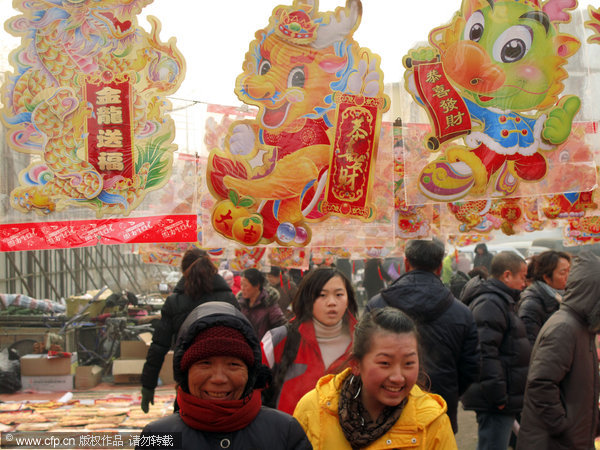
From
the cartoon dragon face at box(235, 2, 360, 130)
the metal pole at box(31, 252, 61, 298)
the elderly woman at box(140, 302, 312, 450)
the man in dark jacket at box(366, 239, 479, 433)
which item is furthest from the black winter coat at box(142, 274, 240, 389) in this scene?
the metal pole at box(31, 252, 61, 298)

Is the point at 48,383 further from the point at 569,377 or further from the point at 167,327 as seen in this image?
the point at 569,377

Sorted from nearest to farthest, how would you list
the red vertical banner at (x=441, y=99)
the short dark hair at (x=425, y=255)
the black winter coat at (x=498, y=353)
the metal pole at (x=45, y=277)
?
the red vertical banner at (x=441, y=99) < the short dark hair at (x=425, y=255) < the black winter coat at (x=498, y=353) < the metal pole at (x=45, y=277)

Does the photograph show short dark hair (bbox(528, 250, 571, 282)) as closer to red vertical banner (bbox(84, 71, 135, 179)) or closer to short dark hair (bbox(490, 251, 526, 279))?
short dark hair (bbox(490, 251, 526, 279))

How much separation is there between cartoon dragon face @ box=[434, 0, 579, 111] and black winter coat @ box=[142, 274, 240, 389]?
228 centimetres

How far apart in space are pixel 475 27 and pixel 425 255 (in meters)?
1.29

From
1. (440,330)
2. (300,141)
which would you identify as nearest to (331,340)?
(440,330)

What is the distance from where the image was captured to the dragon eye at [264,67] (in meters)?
2.98

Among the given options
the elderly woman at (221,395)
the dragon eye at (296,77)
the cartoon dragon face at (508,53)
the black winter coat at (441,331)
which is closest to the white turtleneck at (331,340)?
the black winter coat at (441,331)

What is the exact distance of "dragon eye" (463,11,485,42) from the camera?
2969 millimetres

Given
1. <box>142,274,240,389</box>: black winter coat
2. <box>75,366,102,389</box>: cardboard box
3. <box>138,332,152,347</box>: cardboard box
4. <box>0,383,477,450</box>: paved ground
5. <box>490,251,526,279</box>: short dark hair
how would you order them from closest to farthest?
<box>142,274,240,389</box>: black winter coat → <box>490,251,526,279</box>: short dark hair → <box>0,383,477,450</box>: paved ground → <box>75,366,102,389</box>: cardboard box → <box>138,332,152,347</box>: cardboard box

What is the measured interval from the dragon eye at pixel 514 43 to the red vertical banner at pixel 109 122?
77.2 inches

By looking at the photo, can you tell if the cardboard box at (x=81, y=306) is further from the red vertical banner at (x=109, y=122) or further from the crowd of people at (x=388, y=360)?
the red vertical banner at (x=109, y=122)

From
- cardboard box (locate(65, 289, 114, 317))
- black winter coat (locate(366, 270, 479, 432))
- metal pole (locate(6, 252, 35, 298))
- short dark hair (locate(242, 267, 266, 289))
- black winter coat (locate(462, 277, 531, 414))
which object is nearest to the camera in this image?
black winter coat (locate(366, 270, 479, 432))

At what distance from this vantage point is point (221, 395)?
183cm
